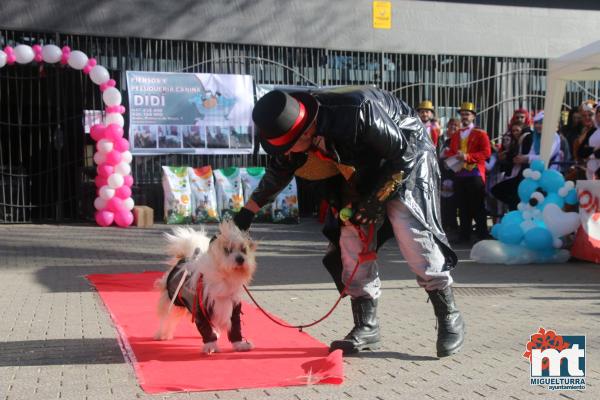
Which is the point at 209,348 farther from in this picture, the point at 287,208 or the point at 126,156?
the point at 287,208

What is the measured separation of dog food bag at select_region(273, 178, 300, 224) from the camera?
15.6m

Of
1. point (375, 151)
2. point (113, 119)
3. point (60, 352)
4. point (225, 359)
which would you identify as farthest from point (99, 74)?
point (375, 151)

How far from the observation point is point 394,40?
673 inches

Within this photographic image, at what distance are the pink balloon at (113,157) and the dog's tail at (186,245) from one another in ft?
27.6

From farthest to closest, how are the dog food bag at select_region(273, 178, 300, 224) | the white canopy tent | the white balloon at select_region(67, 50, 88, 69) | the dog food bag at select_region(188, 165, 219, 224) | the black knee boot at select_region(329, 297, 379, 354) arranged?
the dog food bag at select_region(273, 178, 300, 224), the dog food bag at select_region(188, 165, 219, 224), the white balloon at select_region(67, 50, 88, 69), the white canopy tent, the black knee boot at select_region(329, 297, 379, 354)

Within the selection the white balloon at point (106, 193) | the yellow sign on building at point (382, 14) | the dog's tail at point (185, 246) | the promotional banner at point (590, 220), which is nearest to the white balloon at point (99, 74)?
the white balloon at point (106, 193)

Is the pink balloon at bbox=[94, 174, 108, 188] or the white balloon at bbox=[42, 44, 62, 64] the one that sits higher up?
the white balloon at bbox=[42, 44, 62, 64]

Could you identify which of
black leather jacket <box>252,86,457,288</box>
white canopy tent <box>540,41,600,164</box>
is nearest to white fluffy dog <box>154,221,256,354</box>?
black leather jacket <box>252,86,457,288</box>

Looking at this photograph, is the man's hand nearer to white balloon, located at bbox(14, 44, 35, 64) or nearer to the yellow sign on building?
the yellow sign on building

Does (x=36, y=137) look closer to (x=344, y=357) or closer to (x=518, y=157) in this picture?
(x=518, y=157)

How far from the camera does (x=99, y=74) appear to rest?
13.8 m

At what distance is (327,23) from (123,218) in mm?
6047

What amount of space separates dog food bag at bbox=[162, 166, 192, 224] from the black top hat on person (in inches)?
402

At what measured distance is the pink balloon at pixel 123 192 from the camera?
14.0 meters
